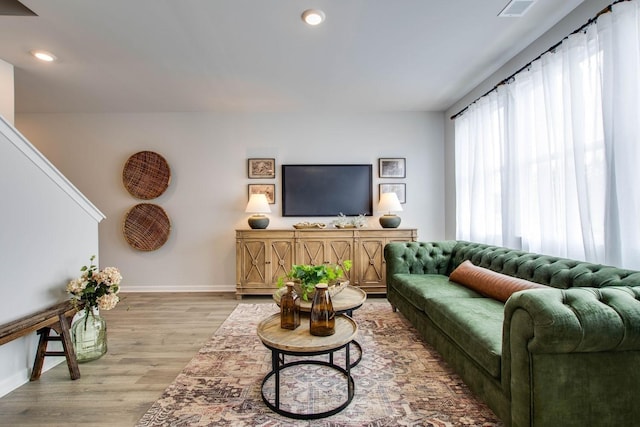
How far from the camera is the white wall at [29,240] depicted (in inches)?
78.5

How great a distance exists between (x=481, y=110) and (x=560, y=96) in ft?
3.70

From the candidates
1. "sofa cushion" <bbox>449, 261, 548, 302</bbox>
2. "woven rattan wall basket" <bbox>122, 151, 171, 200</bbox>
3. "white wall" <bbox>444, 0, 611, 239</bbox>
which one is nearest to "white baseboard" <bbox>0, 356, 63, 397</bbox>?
"woven rattan wall basket" <bbox>122, 151, 171, 200</bbox>

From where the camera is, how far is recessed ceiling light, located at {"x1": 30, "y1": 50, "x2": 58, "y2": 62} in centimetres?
280

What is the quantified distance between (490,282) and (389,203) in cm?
200

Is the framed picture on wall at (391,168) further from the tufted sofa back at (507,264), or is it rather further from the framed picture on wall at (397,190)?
the tufted sofa back at (507,264)

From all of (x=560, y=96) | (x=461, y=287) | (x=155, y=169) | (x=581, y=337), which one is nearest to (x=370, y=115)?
(x=560, y=96)

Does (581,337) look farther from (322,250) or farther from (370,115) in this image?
(370,115)

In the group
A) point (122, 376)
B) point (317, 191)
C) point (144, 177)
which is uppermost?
point (144, 177)

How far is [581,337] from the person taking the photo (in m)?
1.23

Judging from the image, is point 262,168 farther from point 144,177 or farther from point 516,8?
point 516,8

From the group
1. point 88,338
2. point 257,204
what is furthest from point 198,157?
point 88,338

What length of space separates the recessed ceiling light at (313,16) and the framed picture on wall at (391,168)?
2508 millimetres

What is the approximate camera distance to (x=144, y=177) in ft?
14.6

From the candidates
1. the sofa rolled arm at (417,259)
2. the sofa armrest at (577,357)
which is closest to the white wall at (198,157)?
the sofa rolled arm at (417,259)
